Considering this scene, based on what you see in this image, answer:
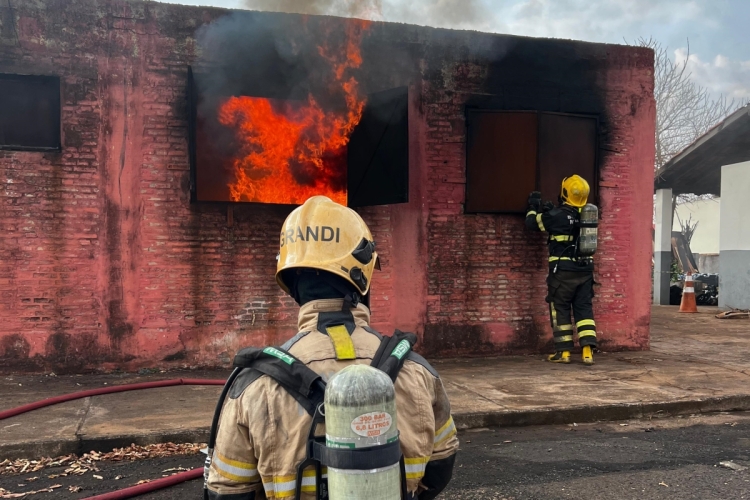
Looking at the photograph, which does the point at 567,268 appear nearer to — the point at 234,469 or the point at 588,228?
the point at 588,228

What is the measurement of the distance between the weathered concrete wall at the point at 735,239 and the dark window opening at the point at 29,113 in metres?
13.7

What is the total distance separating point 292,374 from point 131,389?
5.27 m

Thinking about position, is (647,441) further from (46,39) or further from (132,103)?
(46,39)

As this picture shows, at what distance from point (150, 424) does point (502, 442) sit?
2.86 m

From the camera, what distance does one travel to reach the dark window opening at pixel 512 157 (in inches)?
321

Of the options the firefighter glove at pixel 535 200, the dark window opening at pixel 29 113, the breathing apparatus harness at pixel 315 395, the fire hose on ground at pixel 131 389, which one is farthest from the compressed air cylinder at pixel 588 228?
the breathing apparatus harness at pixel 315 395

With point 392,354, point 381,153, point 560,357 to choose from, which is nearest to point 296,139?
point 381,153

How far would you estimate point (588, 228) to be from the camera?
7645mm

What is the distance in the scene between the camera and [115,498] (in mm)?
3713

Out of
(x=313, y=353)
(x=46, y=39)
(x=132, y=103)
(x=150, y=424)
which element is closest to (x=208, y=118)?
(x=132, y=103)

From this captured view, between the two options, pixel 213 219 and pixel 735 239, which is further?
pixel 735 239

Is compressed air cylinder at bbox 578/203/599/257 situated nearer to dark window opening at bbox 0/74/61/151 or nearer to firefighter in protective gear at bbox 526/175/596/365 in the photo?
firefighter in protective gear at bbox 526/175/596/365

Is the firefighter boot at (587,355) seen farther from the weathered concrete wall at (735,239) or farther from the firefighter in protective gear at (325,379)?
the weathered concrete wall at (735,239)

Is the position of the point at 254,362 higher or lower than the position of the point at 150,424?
higher
